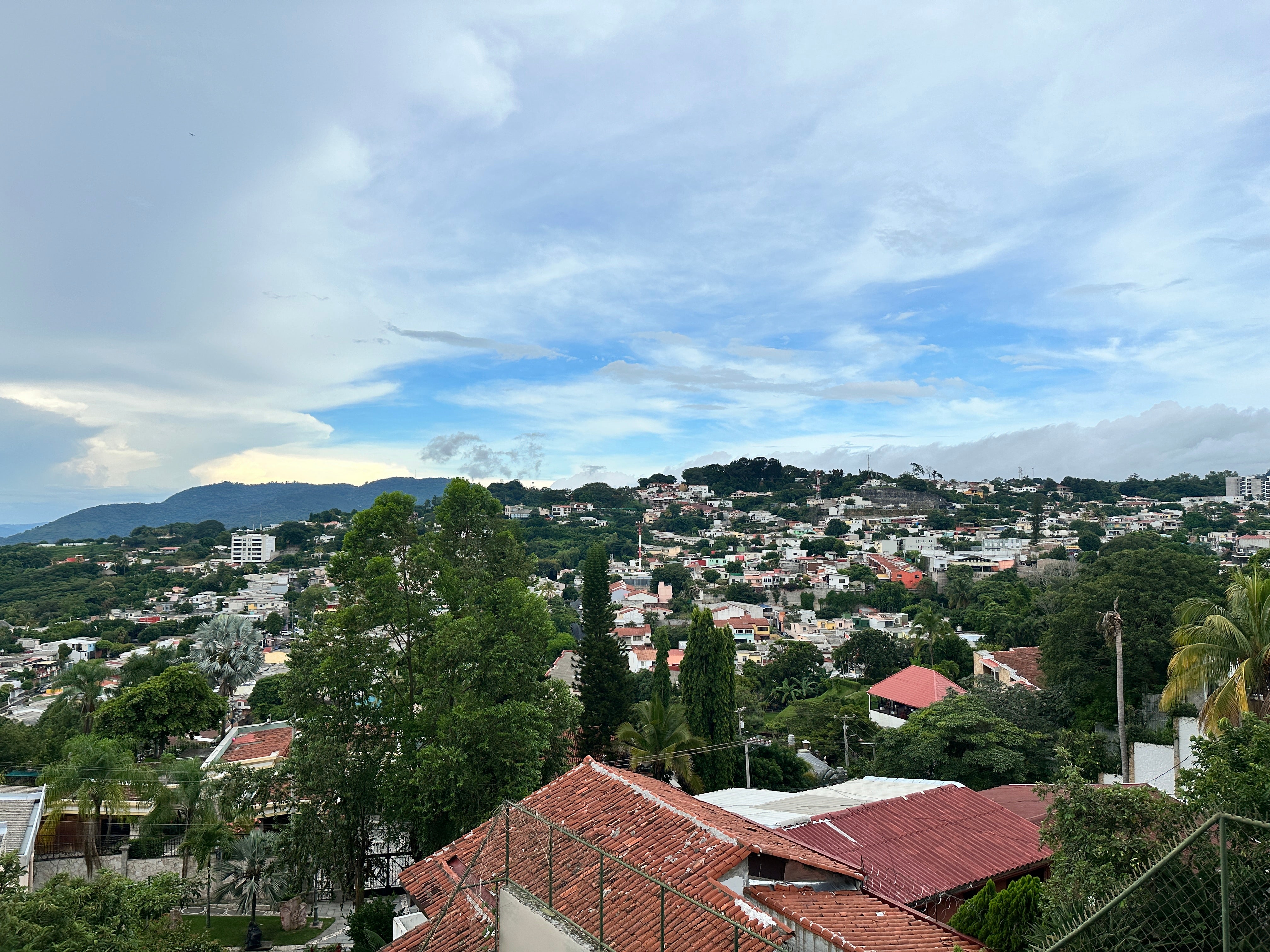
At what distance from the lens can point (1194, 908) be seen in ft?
15.8

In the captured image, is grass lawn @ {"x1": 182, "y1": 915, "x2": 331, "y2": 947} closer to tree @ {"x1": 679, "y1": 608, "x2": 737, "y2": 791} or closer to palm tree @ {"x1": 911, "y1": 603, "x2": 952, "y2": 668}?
tree @ {"x1": 679, "y1": 608, "x2": 737, "y2": 791}

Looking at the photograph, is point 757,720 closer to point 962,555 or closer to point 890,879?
point 890,879

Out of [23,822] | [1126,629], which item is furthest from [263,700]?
[1126,629]

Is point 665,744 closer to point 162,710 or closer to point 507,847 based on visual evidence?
point 507,847

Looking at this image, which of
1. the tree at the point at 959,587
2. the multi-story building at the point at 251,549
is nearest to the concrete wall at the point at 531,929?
the tree at the point at 959,587

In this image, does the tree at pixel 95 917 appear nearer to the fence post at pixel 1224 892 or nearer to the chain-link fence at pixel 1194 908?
the chain-link fence at pixel 1194 908

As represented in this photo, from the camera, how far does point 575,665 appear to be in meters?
21.5

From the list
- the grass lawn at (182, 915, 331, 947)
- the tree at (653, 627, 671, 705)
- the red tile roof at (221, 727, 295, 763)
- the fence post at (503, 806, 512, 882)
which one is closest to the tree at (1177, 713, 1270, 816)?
the fence post at (503, 806, 512, 882)

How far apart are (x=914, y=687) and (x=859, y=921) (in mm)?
26579

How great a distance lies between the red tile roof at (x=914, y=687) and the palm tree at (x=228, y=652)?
26241 millimetres

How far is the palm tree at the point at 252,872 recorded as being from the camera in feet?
49.1

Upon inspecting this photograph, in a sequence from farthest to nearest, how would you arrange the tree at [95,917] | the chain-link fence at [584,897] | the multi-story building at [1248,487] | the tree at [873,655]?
the multi-story building at [1248,487]
the tree at [873,655]
the tree at [95,917]
the chain-link fence at [584,897]

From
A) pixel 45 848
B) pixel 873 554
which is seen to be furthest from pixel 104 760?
pixel 873 554

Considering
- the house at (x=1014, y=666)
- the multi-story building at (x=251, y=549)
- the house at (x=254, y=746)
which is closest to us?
the house at (x=254, y=746)
